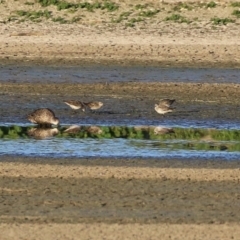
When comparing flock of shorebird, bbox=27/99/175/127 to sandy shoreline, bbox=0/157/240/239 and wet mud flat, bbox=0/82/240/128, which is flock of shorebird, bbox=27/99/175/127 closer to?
wet mud flat, bbox=0/82/240/128

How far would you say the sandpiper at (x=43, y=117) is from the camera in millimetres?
12883

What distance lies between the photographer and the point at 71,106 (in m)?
14.1

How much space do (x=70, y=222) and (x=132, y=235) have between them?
57cm

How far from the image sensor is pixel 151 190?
9648 millimetres

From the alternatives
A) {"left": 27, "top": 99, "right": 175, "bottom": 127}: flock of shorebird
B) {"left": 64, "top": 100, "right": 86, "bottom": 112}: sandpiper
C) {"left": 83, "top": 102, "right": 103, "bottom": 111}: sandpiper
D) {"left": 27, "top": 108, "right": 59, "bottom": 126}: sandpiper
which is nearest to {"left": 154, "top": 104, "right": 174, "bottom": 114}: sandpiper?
{"left": 27, "top": 99, "right": 175, "bottom": 127}: flock of shorebird

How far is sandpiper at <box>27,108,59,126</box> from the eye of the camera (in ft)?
42.3

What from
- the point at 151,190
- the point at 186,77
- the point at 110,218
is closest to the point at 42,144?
the point at 151,190

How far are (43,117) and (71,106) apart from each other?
1269 millimetres

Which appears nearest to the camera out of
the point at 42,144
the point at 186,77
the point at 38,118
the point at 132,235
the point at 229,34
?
the point at 132,235

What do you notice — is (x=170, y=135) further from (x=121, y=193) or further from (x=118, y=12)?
(x=118, y=12)

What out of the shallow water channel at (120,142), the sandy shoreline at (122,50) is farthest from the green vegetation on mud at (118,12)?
the shallow water channel at (120,142)

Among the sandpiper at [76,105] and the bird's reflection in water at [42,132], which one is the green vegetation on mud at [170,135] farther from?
the sandpiper at [76,105]

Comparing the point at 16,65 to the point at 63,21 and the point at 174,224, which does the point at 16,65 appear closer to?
the point at 63,21

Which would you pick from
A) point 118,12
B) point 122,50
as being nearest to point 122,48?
point 122,50
